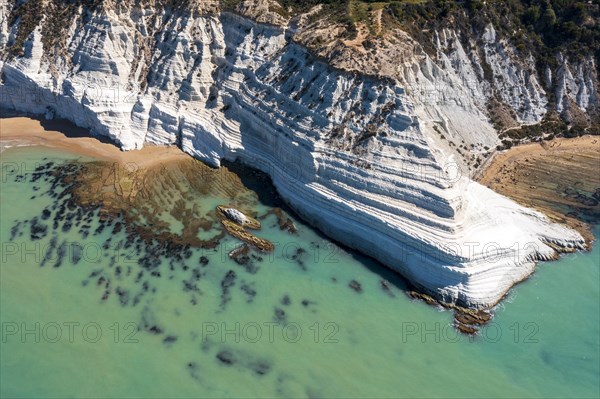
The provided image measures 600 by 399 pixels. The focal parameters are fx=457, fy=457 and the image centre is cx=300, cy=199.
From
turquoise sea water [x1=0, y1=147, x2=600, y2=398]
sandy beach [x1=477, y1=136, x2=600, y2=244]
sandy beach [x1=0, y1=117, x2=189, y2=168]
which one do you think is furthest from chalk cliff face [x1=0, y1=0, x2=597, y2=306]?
turquoise sea water [x1=0, y1=147, x2=600, y2=398]

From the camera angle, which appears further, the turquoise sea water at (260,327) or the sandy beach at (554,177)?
the sandy beach at (554,177)

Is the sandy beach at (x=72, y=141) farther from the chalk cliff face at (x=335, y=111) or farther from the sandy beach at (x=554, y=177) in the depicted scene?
the sandy beach at (x=554, y=177)

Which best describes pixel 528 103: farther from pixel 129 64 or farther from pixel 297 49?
pixel 129 64

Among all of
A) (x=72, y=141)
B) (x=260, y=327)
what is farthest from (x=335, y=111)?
(x=72, y=141)

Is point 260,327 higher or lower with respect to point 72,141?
lower

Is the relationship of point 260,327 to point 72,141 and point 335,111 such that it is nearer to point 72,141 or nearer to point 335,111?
point 335,111

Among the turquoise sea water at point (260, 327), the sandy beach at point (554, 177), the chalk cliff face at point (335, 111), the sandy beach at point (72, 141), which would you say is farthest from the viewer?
the sandy beach at point (72, 141)

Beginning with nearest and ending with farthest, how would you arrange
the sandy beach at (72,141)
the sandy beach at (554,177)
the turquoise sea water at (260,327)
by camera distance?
the turquoise sea water at (260,327) → the sandy beach at (554,177) → the sandy beach at (72,141)

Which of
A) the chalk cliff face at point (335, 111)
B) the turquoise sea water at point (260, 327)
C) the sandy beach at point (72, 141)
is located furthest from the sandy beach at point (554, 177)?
the sandy beach at point (72, 141)
